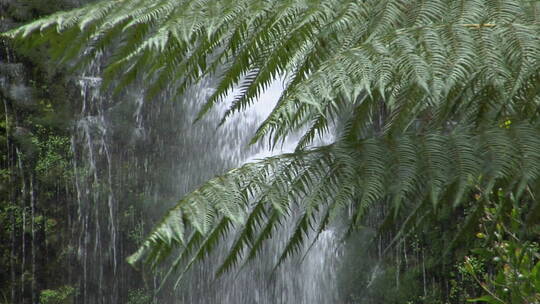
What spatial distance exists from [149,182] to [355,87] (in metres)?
6.32

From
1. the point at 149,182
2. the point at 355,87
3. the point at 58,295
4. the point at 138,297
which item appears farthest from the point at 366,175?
the point at 149,182

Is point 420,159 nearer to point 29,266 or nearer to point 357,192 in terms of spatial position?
point 357,192

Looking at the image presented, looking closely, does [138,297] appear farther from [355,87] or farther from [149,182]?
[355,87]

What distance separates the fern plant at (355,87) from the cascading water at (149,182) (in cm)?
518

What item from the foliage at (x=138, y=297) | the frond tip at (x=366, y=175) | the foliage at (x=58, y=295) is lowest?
the foliage at (x=138, y=297)

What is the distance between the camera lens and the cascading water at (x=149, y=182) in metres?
7.21

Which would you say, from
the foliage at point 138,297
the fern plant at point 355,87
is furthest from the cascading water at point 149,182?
the fern plant at point 355,87

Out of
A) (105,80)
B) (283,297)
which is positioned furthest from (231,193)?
(283,297)

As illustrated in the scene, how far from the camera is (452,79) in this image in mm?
1547

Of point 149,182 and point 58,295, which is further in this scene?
point 149,182

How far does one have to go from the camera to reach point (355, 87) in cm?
156

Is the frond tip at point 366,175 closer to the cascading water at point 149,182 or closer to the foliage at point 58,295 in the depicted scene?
the cascading water at point 149,182

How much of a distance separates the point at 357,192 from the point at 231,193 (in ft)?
1.12

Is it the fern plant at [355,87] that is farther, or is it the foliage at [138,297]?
the foliage at [138,297]
